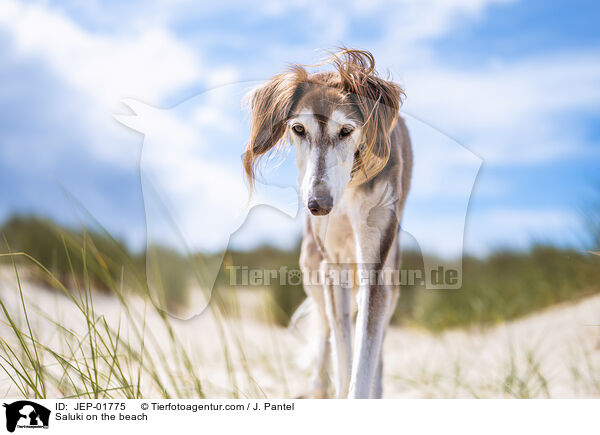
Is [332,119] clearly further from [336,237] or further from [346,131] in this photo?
[336,237]

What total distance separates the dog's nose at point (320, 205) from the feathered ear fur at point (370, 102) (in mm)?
240

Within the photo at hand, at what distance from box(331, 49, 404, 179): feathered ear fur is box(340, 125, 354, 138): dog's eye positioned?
5cm

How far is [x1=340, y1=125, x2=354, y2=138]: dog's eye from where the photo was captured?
1.42m

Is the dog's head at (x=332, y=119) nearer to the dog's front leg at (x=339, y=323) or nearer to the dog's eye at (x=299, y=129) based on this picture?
the dog's eye at (x=299, y=129)

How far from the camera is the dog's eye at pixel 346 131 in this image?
142cm

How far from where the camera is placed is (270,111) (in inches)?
58.7

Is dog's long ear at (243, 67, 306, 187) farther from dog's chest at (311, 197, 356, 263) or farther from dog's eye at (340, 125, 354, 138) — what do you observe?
Result: dog's chest at (311, 197, 356, 263)
